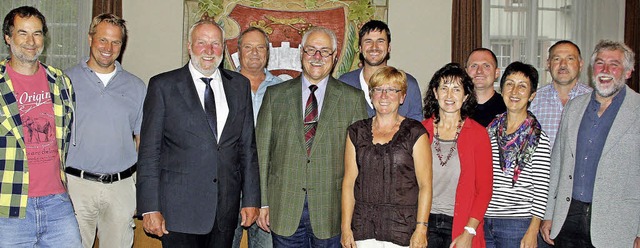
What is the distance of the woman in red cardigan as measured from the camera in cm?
324

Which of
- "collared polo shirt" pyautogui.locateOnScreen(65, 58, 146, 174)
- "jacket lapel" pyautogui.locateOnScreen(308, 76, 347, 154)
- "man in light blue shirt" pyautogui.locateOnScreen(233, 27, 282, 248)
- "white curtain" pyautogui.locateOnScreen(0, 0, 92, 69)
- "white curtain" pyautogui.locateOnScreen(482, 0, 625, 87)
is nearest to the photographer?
"jacket lapel" pyautogui.locateOnScreen(308, 76, 347, 154)

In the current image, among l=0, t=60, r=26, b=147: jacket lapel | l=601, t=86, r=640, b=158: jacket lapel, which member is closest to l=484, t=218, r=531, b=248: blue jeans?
l=601, t=86, r=640, b=158: jacket lapel

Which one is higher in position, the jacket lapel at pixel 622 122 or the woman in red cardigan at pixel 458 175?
the jacket lapel at pixel 622 122

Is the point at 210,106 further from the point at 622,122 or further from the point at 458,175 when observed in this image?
the point at 622,122

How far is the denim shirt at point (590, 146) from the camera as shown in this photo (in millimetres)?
3383

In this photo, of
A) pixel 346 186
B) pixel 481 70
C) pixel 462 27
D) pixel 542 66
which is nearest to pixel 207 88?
pixel 346 186

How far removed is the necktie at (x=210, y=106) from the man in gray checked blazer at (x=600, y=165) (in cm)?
192

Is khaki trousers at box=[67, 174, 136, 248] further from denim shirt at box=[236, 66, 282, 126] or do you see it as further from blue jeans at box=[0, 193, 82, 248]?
denim shirt at box=[236, 66, 282, 126]

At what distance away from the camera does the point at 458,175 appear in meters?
3.27

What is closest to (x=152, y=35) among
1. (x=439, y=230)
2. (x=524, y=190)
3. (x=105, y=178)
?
(x=105, y=178)

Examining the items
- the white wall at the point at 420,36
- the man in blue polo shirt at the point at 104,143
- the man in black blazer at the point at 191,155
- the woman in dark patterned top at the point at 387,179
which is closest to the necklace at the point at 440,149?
the woman in dark patterned top at the point at 387,179

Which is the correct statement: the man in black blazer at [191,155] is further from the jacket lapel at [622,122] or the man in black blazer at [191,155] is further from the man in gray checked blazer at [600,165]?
the jacket lapel at [622,122]

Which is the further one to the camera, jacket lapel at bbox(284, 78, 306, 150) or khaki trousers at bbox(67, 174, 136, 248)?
khaki trousers at bbox(67, 174, 136, 248)

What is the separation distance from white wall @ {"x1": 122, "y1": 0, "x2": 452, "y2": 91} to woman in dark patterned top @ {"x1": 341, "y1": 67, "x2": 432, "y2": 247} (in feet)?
11.2
